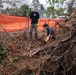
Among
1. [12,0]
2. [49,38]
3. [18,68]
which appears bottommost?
[18,68]

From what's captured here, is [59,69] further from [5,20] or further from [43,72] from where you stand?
[5,20]

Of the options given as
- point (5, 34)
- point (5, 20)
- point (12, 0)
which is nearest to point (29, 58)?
point (12, 0)

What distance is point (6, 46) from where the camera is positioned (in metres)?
12.1

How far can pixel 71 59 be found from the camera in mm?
9047

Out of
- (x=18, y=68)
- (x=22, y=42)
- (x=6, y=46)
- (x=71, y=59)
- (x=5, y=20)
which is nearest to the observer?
(x=71, y=59)

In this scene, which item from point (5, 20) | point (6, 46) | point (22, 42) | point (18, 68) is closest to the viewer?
point (18, 68)

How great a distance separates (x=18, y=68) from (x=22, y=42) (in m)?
3.16

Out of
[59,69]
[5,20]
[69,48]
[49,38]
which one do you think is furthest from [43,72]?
[5,20]

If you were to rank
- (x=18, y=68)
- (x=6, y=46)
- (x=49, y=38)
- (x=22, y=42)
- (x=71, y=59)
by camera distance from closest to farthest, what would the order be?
(x=71, y=59) < (x=18, y=68) < (x=49, y=38) < (x=6, y=46) < (x=22, y=42)

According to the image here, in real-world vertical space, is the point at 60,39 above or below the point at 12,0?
below

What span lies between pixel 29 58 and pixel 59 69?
1460 millimetres

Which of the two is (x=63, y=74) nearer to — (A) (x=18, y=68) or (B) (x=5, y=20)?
(A) (x=18, y=68)

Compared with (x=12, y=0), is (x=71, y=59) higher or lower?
lower

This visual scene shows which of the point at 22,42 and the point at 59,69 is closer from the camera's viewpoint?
the point at 59,69
